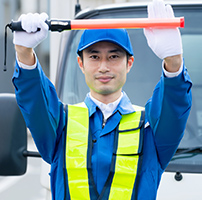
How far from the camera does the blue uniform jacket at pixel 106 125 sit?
2006mm

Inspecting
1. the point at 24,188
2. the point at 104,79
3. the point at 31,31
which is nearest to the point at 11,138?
the point at 104,79

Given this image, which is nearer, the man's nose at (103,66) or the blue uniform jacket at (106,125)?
the blue uniform jacket at (106,125)

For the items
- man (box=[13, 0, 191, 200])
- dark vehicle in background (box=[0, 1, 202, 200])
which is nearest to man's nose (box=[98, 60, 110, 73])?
man (box=[13, 0, 191, 200])

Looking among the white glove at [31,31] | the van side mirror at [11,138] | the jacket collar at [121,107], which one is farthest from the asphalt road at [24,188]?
the white glove at [31,31]

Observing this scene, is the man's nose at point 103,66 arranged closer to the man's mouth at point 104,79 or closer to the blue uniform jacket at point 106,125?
the man's mouth at point 104,79

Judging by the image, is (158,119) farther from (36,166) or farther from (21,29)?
(36,166)

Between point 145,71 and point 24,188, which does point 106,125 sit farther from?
point 24,188

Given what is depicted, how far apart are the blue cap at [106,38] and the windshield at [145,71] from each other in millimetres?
1020

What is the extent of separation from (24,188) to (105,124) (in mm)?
5866

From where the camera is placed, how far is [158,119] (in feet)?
6.81

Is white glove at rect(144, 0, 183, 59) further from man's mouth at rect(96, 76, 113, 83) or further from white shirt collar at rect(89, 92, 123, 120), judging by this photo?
white shirt collar at rect(89, 92, 123, 120)

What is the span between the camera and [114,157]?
215 cm

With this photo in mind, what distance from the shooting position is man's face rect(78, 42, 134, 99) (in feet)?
7.04

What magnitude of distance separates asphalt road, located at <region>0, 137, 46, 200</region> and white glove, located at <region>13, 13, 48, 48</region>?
16.6 feet
